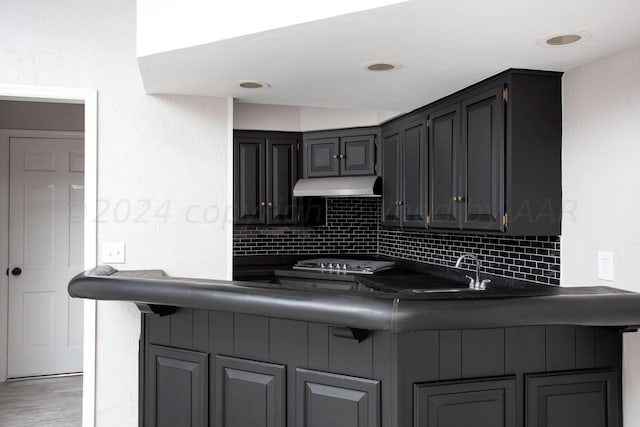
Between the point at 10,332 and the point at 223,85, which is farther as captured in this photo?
the point at 10,332

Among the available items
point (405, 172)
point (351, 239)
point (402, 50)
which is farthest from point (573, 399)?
point (351, 239)

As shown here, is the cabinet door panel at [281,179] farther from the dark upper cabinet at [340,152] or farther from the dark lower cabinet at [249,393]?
the dark lower cabinet at [249,393]

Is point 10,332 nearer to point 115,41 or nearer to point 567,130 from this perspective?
point 115,41

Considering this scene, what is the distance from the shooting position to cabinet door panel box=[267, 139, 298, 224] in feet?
14.8

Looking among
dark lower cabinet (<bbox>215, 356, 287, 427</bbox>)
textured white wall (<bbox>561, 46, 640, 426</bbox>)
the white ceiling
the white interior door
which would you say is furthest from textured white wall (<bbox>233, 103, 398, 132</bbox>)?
dark lower cabinet (<bbox>215, 356, 287, 427</bbox>)

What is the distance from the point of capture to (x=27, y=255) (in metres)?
4.57

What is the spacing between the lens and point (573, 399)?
6.51ft

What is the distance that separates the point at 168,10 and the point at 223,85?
59 cm

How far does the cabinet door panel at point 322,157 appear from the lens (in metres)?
4.48

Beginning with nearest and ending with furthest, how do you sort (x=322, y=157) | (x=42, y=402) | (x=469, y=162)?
(x=469, y=162) < (x=42, y=402) < (x=322, y=157)

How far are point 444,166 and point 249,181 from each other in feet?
5.87

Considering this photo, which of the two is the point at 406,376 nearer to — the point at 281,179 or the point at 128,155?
the point at 128,155

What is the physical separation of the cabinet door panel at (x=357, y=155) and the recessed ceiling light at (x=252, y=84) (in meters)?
1.60

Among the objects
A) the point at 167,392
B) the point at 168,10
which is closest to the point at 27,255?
the point at 167,392
